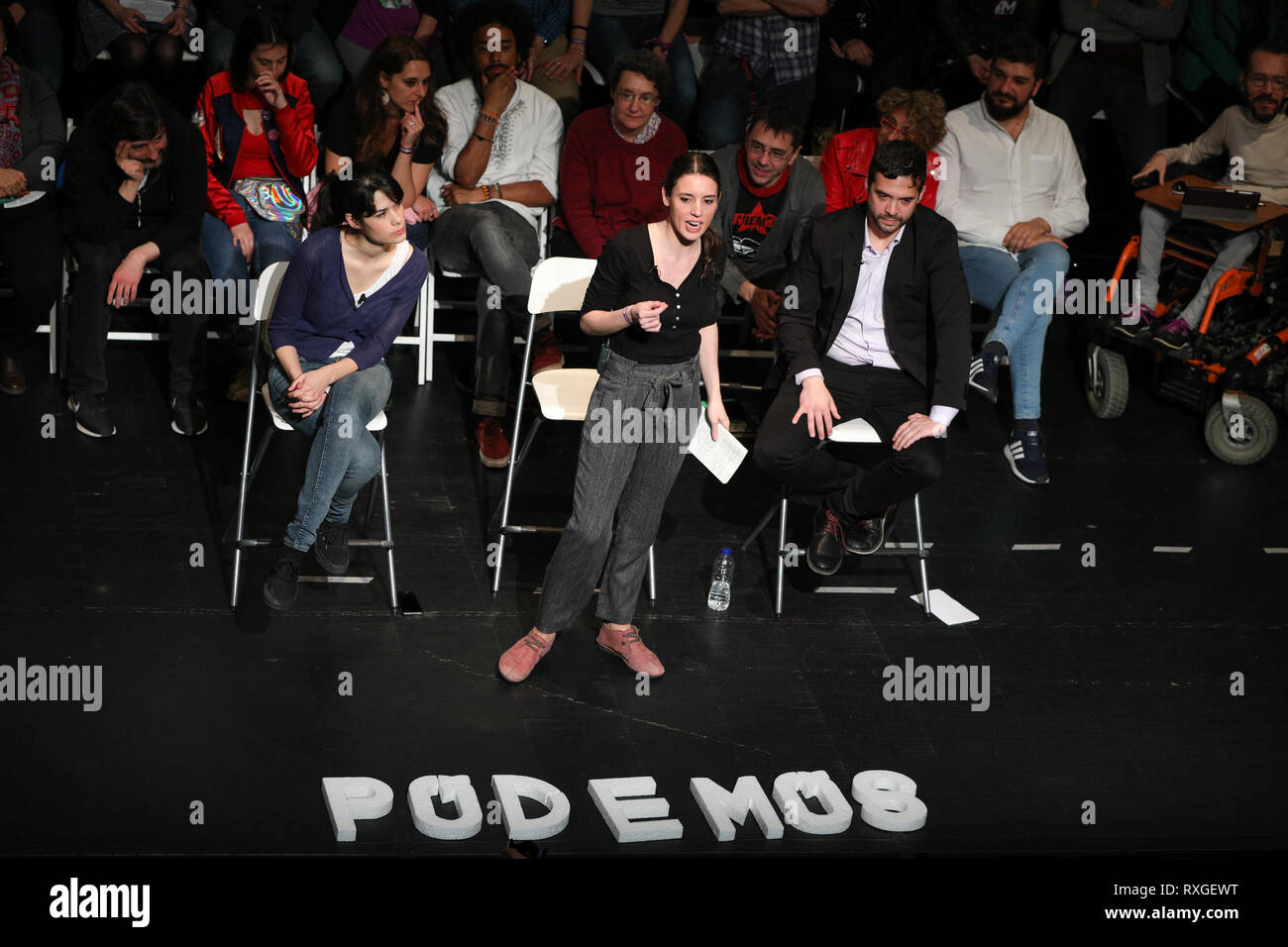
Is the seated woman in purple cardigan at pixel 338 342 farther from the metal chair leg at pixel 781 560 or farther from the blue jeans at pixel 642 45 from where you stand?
the blue jeans at pixel 642 45

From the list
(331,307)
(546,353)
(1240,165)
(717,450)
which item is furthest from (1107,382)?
(331,307)

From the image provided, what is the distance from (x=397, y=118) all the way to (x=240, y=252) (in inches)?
30.4

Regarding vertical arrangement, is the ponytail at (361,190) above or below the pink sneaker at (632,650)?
above

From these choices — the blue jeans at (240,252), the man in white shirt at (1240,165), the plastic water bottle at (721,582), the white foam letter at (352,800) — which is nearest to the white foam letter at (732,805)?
the white foam letter at (352,800)

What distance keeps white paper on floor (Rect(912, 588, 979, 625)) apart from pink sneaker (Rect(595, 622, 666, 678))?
0.97m

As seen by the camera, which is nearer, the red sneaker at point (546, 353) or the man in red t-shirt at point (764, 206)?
the man in red t-shirt at point (764, 206)

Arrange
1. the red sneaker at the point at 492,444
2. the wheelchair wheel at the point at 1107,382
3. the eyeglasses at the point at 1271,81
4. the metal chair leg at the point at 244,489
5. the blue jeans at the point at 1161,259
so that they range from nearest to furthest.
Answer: the metal chair leg at the point at 244,489 → the red sneaker at the point at 492,444 → the blue jeans at the point at 1161,259 → the eyeglasses at the point at 1271,81 → the wheelchair wheel at the point at 1107,382

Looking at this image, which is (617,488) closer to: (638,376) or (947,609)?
(638,376)

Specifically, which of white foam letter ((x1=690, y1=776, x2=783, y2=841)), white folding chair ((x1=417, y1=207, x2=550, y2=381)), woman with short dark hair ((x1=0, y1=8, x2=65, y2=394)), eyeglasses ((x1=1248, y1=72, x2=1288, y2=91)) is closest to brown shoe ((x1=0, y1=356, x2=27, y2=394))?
woman with short dark hair ((x1=0, y1=8, x2=65, y2=394))

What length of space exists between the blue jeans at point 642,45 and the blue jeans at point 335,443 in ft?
8.88

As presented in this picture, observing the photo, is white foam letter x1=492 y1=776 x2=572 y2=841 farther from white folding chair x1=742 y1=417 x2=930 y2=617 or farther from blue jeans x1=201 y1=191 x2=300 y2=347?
blue jeans x1=201 y1=191 x2=300 y2=347

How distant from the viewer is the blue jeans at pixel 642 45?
6.84 meters

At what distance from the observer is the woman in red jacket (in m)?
5.84

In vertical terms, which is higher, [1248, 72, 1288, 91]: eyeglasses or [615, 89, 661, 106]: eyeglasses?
[1248, 72, 1288, 91]: eyeglasses
